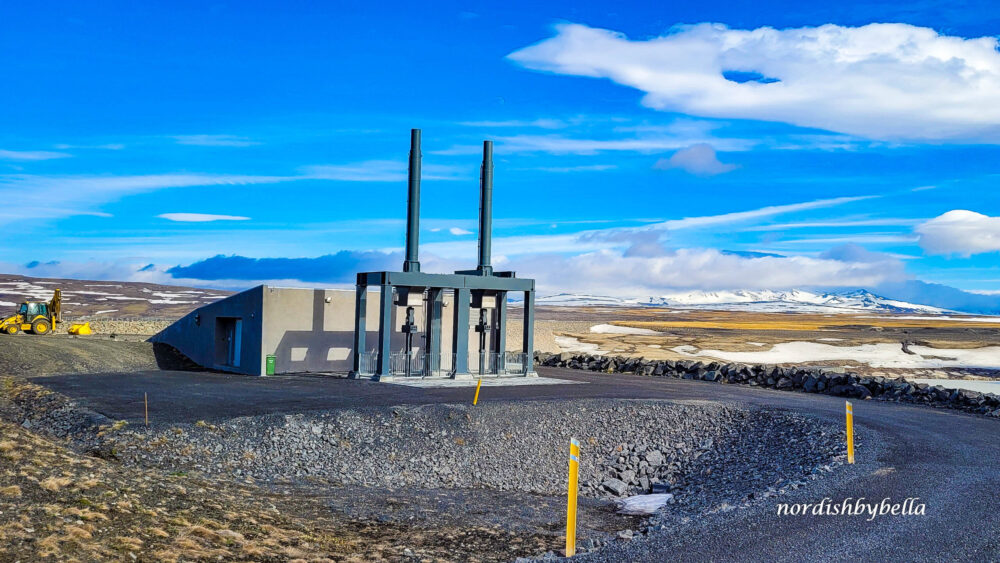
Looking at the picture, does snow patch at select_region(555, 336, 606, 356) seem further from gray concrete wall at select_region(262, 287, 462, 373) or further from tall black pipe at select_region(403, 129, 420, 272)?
tall black pipe at select_region(403, 129, 420, 272)

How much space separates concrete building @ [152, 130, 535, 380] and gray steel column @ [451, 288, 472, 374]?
41 mm

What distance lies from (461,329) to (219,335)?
44.6ft

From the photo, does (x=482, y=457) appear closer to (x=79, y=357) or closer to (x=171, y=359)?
(x=79, y=357)

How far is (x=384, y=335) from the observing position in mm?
31359

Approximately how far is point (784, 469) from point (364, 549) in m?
9.63

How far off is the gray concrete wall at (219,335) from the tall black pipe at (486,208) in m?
9.64

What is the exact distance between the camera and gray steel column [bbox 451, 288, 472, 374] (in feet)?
107

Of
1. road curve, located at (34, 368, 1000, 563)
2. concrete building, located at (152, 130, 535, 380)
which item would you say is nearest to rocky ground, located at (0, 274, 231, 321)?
concrete building, located at (152, 130, 535, 380)

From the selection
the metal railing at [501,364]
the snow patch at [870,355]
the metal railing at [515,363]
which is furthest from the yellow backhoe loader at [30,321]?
the snow patch at [870,355]

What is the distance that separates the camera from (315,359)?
119ft

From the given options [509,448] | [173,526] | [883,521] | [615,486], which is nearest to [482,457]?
[509,448]

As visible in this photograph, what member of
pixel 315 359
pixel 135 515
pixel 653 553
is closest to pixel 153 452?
pixel 135 515

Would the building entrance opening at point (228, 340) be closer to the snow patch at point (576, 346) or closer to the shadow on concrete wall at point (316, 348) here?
the shadow on concrete wall at point (316, 348)

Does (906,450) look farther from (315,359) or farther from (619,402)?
(315,359)
